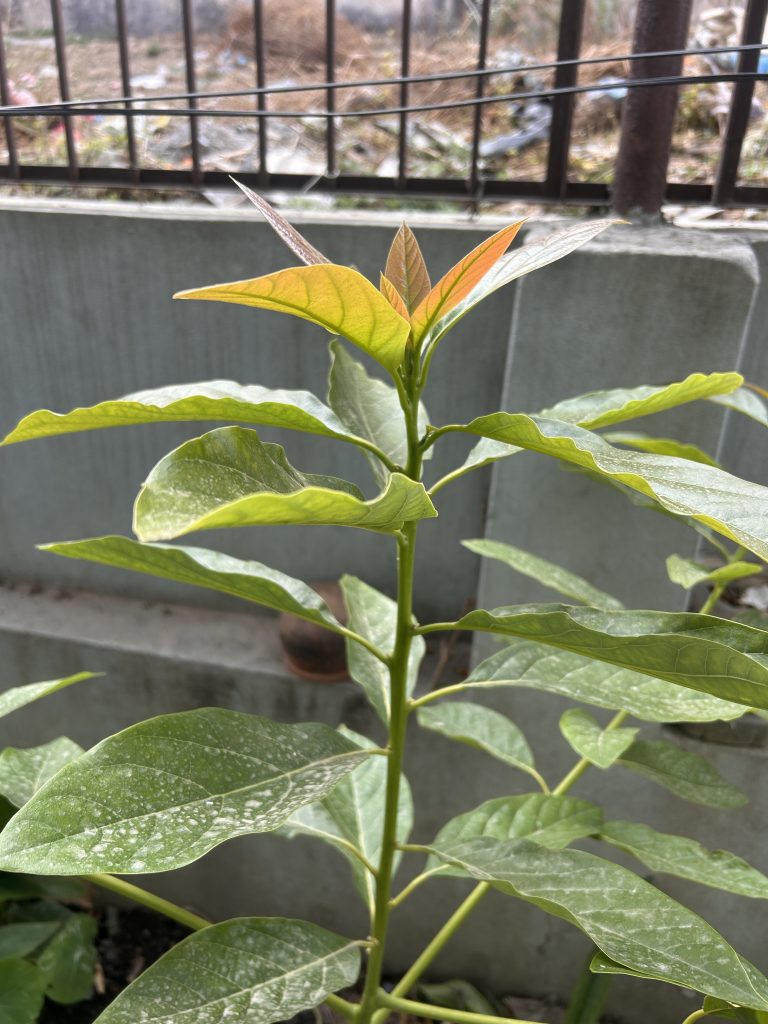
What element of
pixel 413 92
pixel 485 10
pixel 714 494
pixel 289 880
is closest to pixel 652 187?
pixel 485 10

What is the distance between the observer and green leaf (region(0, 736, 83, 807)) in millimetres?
1062

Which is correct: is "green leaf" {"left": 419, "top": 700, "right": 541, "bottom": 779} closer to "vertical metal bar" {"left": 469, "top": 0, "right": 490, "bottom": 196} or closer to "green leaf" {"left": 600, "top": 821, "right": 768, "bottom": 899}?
"green leaf" {"left": 600, "top": 821, "right": 768, "bottom": 899}

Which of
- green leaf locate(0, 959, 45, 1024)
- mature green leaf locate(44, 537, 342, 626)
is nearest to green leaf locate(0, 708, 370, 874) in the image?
mature green leaf locate(44, 537, 342, 626)

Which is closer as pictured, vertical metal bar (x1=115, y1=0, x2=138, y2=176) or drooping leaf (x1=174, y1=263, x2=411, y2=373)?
drooping leaf (x1=174, y1=263, x2=411, y2=373)

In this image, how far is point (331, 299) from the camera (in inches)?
26.3

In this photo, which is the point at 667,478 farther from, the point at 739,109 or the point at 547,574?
the point at 739,109

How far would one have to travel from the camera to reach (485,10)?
1.47 meters

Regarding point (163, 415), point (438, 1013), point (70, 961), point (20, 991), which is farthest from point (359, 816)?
point (163, 415)

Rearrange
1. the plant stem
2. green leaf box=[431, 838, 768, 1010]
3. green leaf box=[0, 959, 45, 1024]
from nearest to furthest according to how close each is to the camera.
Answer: green leaf box=[431, 838, 768, 1010], the plant stem, green leaf box=[0, 959, 45, 1024]

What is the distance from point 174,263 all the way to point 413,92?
112cm

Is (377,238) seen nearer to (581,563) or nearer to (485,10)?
(485,10)

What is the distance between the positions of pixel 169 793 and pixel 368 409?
48 centimetres

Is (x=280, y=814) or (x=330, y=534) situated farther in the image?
(x=330, y=534)

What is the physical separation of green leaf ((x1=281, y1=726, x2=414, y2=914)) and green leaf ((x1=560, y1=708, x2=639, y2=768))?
244 mm
